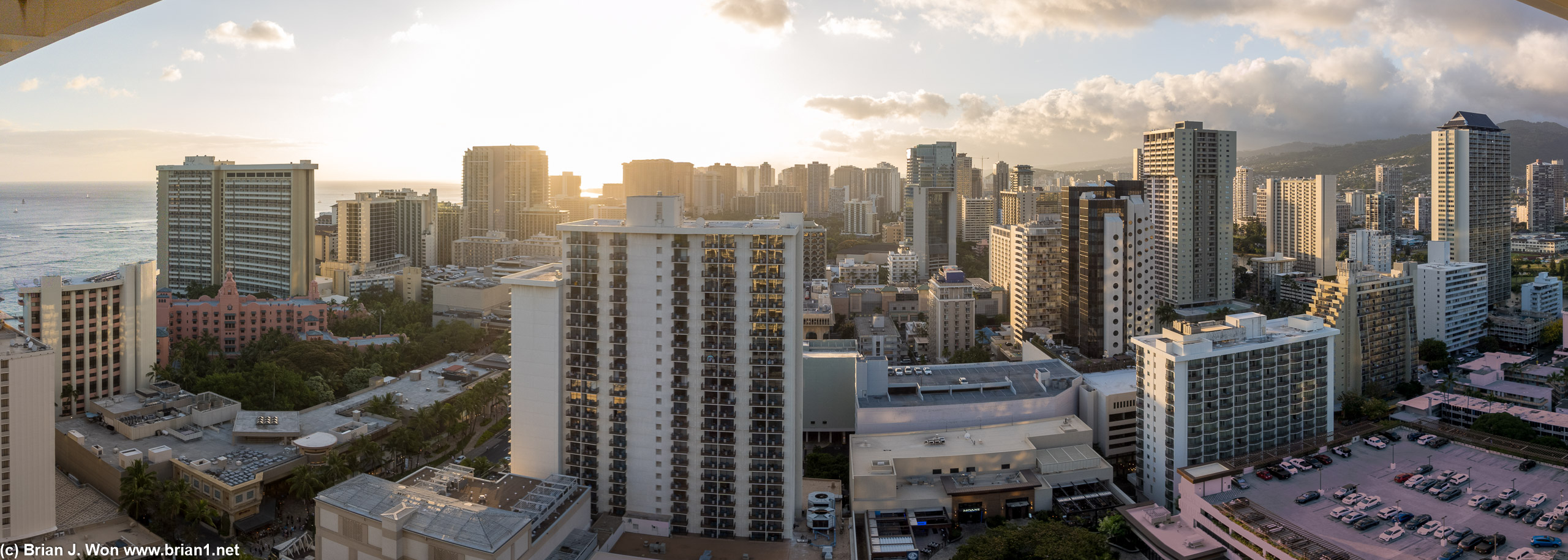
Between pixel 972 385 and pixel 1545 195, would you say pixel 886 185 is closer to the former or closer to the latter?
pixel 1545 195

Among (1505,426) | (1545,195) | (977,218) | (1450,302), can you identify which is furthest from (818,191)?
(1505,426)

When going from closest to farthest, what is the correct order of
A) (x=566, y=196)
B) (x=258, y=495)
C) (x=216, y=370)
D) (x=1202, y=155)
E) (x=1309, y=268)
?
1. (x=258, y=495)
2. (x=216, y=370)
3. (x=1202, y=155)
4. (x=1309, y=268)
5. (x=566, y=196)

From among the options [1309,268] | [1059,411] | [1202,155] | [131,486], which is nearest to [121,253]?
[131,486]

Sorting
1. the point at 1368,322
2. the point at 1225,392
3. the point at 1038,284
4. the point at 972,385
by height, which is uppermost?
the point at 1038,284

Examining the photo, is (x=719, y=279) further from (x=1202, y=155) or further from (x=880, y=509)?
(x=1202, y=155)

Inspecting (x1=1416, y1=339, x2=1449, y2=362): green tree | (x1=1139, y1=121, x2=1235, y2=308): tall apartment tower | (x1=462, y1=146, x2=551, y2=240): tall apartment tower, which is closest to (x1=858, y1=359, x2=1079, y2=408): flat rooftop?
(x1=1416, y1=339, x2=1449, y2=362): green tree

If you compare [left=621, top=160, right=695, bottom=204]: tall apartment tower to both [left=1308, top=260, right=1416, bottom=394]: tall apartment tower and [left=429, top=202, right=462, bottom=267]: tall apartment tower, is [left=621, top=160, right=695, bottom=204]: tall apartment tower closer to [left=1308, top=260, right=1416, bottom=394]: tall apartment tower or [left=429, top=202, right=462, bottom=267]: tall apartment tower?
[left=429, top=202, right=462, bottom=267]: tall apartment tower

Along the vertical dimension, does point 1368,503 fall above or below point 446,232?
below
